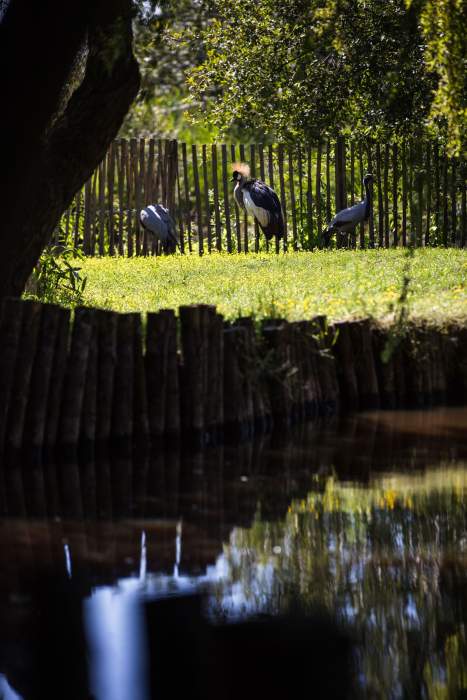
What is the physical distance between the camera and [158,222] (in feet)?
61.2

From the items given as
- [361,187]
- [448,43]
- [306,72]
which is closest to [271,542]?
[448,43]

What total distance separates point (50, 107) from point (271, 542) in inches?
138

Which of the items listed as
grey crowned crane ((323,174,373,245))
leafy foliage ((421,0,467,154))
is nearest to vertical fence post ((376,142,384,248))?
grey crowned crane ((323,174,373,245))

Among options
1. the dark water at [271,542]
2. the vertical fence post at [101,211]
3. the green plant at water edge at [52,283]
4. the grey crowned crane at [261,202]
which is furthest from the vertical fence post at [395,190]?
the dark water at [271,542]

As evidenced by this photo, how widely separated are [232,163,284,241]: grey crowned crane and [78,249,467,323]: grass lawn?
0.92 metres

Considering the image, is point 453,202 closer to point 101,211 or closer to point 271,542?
point 101,211

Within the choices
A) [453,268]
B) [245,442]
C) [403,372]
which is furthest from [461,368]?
[453,268]

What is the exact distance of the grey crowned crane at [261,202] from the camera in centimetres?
1872

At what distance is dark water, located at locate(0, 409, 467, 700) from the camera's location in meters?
5.09

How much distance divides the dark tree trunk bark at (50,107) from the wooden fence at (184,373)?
124 centimetres

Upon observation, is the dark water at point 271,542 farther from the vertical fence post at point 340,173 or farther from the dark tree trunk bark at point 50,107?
the vertical fence post at point 340,173

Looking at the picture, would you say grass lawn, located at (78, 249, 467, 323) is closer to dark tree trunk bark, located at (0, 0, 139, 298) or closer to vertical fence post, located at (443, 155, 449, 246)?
dark tree trunk bark, located at (0, 0, 139, 298)

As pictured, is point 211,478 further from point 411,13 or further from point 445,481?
point 411,13

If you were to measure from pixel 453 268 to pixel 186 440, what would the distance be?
674 cm
